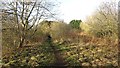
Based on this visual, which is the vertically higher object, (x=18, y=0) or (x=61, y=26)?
(x=18, y=0)

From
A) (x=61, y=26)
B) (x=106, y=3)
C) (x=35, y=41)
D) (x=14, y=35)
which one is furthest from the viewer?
(x=61, y=26)

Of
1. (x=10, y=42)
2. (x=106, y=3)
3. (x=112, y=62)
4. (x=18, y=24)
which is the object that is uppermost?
(x=106, y=3)

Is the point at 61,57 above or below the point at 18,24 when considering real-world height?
below

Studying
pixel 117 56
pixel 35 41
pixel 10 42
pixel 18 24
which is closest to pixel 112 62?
pixel 117 56

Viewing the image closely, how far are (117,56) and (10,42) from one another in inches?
322

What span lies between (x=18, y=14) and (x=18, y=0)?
51.2 inches

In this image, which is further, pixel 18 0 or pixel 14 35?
pixel 18 0

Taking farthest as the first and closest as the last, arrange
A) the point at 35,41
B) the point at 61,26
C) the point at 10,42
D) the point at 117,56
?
the point at 61,26, the point at 35,41, the point at 10,42, the point at 117,56

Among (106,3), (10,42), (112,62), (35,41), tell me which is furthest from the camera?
(35,41)

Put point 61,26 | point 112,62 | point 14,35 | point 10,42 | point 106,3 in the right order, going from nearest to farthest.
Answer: point 112,62, point 10,42, point 14,35, point 106,3, point 61,26

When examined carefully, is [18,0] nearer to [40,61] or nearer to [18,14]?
[18,14]

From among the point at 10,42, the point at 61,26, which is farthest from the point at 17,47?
the point at 61,26

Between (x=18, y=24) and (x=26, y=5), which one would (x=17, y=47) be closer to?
(x=18, y=24)

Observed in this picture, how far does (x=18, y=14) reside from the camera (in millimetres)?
20719
